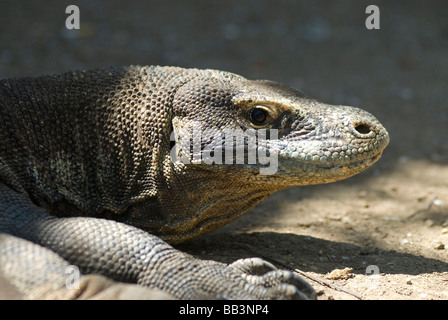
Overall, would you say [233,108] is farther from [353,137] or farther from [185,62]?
[185,62]

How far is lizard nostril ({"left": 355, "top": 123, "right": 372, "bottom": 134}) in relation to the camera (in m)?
5.14

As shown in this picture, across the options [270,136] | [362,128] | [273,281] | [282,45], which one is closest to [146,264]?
[273,281]

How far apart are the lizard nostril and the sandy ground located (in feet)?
4.18

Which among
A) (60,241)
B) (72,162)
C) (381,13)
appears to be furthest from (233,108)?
(381,13)

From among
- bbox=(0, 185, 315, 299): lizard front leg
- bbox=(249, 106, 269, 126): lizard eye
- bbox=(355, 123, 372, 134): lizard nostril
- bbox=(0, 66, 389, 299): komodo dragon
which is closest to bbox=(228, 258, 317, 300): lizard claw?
bbox=(0, 185, 315, 299): lizard front leg

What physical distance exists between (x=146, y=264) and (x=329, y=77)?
8.58 metres

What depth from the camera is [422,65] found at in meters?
12.5

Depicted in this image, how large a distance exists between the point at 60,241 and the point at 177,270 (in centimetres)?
88

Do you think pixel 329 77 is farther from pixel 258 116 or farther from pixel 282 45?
pixel 258 116

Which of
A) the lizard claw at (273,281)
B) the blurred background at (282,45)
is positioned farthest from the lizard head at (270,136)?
the blurred background at (282,45)

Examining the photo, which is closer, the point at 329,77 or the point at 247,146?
the point at 247,146

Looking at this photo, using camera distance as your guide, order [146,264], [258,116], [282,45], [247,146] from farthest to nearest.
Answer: [282,45] → [258,116] → [247,146] → [146,264]

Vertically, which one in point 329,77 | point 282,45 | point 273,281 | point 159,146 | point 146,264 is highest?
point 282,45

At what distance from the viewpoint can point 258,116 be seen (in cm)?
514
